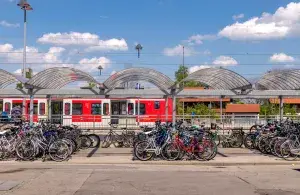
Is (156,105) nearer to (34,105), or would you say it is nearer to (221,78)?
(34,105)

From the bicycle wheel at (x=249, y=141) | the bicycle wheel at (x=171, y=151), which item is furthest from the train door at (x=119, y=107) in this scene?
the bicycle wheel at (x=171, y=151)

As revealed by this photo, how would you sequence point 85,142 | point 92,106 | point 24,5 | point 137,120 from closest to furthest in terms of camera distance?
point 85,142, point 137,120, point 24,5, point 92,106

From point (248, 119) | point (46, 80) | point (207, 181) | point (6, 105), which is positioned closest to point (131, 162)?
point (207, 181)

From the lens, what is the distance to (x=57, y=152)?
14461mm

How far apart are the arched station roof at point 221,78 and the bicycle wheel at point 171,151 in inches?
200

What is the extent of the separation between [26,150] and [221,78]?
9.73 meters

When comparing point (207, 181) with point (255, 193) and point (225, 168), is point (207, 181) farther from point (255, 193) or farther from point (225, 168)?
point (225, 168)

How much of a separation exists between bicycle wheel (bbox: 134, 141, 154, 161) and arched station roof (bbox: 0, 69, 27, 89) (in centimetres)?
691

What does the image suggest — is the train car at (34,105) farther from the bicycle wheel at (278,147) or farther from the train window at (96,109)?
the bicycle wheel at (278,147)

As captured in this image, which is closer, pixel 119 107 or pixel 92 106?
pixel 119 107

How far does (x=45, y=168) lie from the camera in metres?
12.9

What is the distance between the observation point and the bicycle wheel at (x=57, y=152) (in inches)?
569

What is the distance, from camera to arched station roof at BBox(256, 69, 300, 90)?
1992 centimetres

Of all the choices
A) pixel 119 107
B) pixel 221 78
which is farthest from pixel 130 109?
pixel 221 78
